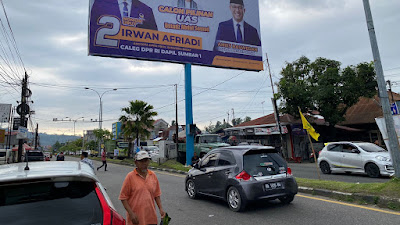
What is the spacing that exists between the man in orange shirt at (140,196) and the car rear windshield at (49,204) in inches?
35.6

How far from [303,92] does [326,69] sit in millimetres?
3208

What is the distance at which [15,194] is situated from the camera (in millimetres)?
2346

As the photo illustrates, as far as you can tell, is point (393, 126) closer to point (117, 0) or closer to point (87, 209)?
point (87, 209)

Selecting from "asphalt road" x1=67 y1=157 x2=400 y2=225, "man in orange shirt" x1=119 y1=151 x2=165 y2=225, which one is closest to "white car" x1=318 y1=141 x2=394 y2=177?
"asphalt road" x1=67 y1=157 x2=400 y2=225

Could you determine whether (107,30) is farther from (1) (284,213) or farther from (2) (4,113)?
(2) (4,113)

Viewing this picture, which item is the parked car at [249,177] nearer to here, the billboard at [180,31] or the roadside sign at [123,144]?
the billboard at [180,31]

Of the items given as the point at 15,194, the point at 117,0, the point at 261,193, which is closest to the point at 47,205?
the point at 15,194

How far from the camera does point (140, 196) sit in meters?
3.46

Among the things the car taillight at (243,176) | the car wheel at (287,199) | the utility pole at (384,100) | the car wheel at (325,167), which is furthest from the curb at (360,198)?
the car wheel at (325,167)

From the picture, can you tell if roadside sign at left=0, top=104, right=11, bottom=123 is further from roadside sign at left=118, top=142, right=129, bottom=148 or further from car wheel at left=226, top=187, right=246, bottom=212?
car wheel at left=226, top=187, right=246, bottom=212

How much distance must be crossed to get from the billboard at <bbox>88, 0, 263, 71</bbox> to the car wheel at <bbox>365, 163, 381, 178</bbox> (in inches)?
445

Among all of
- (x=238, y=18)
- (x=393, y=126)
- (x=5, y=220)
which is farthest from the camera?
(x=238, y=18)

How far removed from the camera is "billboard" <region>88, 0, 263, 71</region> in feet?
54.5

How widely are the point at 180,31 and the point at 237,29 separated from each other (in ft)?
15.6
